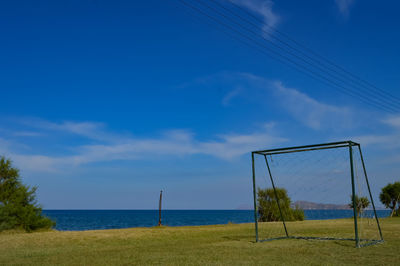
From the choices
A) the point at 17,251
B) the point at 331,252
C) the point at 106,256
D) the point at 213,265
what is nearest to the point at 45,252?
the point at 17,251

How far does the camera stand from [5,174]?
2542 centimetres

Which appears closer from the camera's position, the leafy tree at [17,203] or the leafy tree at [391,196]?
the leafy tree at [17,203]

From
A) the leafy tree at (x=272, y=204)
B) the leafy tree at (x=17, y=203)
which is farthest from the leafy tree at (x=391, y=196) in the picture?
the leafy tree at (x=17, y=203)

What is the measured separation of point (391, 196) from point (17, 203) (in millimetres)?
39284

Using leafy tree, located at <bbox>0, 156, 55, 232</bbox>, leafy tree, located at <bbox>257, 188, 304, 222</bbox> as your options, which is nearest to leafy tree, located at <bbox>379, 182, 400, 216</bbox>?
leafy tree, located at <bbox>257, 188, 304, 222</bbox>

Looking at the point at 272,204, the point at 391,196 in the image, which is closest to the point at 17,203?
the point at 272,204

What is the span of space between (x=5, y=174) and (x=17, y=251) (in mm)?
16405

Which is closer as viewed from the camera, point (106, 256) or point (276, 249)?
point (106, 256)

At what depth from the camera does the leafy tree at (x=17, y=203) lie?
2398cm

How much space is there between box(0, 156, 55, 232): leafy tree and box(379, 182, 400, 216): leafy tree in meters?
36.3

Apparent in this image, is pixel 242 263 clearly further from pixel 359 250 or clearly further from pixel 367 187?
pixel 367 187

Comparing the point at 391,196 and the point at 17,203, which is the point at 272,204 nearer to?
the point at 391,196

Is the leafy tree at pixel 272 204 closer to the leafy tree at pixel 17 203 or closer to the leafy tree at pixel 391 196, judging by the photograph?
the leafy tree at pixel 391 196

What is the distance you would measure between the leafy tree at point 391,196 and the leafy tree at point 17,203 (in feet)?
119
